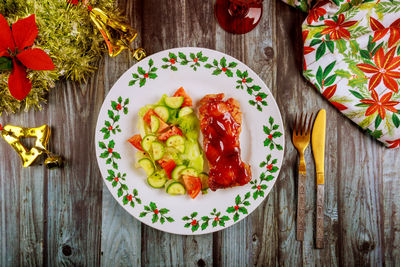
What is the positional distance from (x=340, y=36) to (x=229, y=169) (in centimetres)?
120

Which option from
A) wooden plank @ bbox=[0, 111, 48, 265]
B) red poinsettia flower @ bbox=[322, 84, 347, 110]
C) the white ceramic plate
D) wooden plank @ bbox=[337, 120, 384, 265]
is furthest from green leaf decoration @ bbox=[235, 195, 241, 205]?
wooden plank @ bbox=[0, 111, 48, 265]

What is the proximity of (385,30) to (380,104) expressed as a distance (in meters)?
0.49

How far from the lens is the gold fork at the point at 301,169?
1914 mm

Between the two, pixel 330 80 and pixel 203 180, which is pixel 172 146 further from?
pixel 330 80

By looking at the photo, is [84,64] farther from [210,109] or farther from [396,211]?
[396,211]

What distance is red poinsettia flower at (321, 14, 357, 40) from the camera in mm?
1872

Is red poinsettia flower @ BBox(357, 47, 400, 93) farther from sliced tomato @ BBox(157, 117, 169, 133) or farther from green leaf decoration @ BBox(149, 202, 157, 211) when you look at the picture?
green leaf decoration @ BBox(149, 202, 157, 211)

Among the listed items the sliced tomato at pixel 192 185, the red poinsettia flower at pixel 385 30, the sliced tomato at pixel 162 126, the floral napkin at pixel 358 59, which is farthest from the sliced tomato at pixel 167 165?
the red poinsettia flower at pixel 385 30

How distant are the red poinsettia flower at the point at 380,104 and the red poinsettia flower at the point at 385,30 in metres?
0.34

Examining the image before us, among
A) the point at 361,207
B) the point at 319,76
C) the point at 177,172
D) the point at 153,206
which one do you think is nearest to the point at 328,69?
the point at 319,76

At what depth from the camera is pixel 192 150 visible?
1.88m

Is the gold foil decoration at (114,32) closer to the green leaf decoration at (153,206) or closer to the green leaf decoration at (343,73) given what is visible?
the green leaf decoration at (153,206)

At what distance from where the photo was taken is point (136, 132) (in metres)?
1.92

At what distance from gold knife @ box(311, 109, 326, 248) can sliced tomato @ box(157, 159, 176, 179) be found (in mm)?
1004
